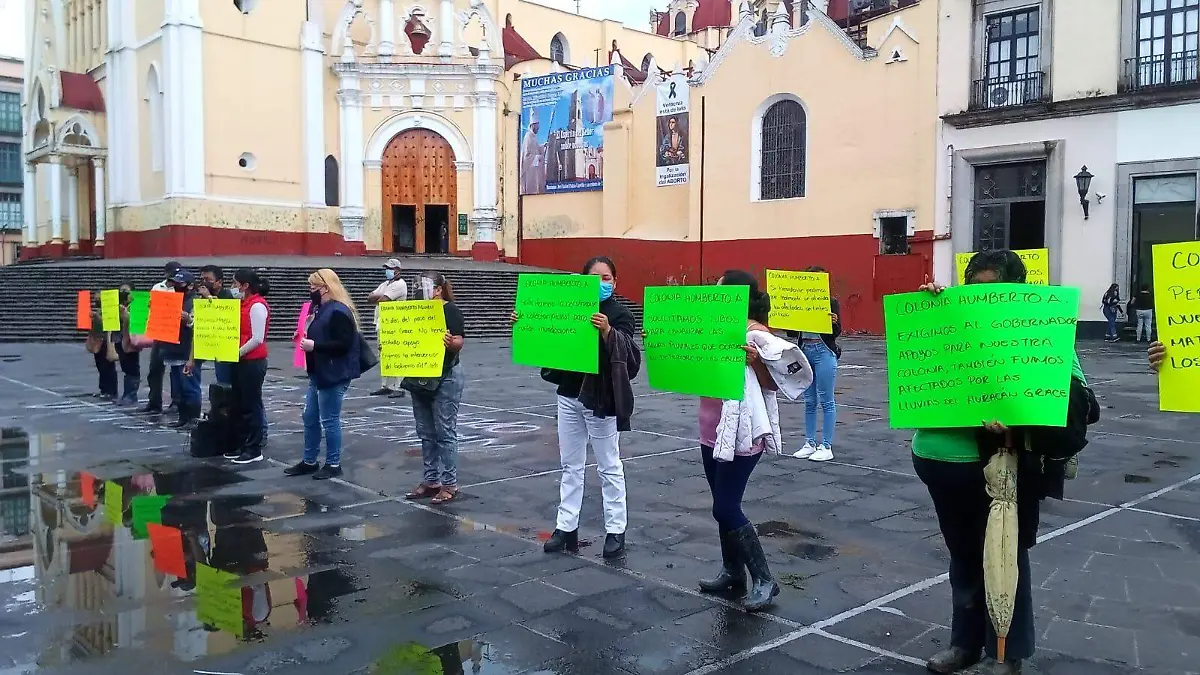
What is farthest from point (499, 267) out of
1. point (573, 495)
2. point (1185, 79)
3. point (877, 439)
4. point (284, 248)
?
point (573, 495)

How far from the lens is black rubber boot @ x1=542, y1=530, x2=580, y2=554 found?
618 cm

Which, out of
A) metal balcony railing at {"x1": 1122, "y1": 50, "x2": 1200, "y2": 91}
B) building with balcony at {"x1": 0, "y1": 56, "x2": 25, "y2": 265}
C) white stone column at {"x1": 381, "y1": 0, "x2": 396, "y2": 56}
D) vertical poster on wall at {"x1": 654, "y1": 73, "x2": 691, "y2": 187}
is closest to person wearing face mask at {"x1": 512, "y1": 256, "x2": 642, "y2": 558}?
metal balcony railing at {"x1": 1122, "y1": 50, "x2": 1200, "y2": 91}

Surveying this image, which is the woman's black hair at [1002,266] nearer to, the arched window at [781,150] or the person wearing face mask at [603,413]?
the person wearing face mask at [603,413]

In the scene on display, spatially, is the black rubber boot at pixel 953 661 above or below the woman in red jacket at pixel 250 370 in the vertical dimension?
below

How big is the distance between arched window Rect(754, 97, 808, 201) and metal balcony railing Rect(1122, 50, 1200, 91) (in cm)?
794

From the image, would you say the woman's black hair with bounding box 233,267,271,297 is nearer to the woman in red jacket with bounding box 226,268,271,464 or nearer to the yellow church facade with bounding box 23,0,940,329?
the woman in red jacket with bounding box 226,268,271,464

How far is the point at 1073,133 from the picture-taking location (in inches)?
885

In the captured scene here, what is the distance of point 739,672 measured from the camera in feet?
14.2

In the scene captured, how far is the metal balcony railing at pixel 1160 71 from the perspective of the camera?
68.8ft

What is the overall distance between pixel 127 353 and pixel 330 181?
891 inches

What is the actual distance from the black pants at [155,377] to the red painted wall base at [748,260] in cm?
1763

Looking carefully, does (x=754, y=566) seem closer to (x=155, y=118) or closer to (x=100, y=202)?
(x=155, y=118)

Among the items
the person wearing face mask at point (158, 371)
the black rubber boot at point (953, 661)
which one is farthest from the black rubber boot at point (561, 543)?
the person wearing face mask at point (158, 371)

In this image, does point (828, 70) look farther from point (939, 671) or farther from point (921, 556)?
point (939, 671)
